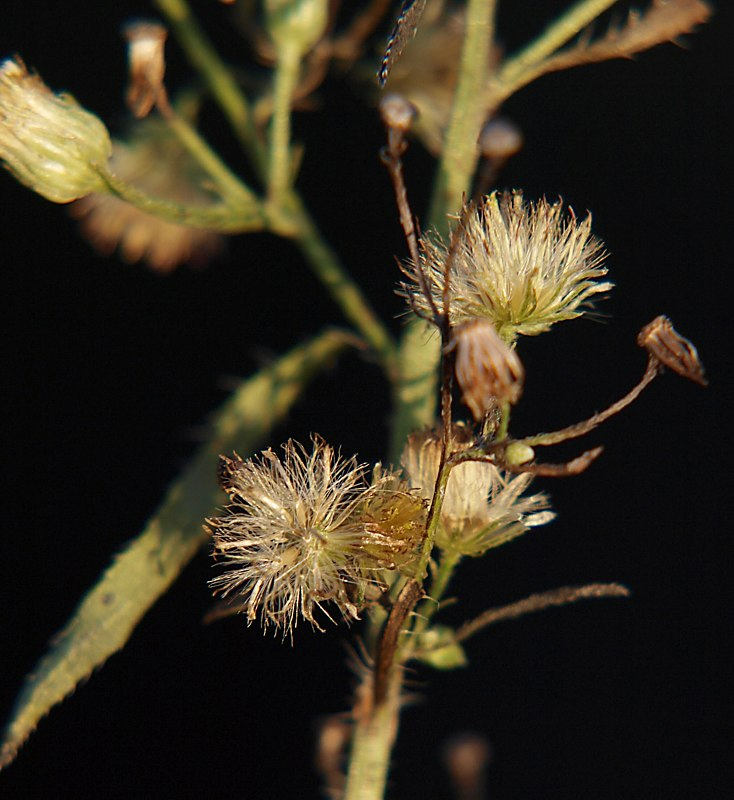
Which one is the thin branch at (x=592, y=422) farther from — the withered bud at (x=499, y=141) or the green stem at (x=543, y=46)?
the green stem at (x=543, y=46)

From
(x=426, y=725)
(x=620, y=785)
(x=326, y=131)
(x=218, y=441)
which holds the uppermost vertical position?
(x=326, y=131)

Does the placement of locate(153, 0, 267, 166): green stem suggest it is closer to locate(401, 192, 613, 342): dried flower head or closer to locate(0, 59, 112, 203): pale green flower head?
locate(0, 59, 112, 203): pale green flower head

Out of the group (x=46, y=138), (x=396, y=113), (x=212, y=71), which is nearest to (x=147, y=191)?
(x=212, y=71)

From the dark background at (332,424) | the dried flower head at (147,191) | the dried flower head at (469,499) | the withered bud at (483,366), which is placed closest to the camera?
the withered bud at (483,366)

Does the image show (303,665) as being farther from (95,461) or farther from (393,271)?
(393,271)

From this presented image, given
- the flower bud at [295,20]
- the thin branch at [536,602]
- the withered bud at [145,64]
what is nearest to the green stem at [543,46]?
the flower bud at [295,20]

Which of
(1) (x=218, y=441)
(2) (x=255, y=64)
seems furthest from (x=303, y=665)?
(2) (x=255, y=64)
